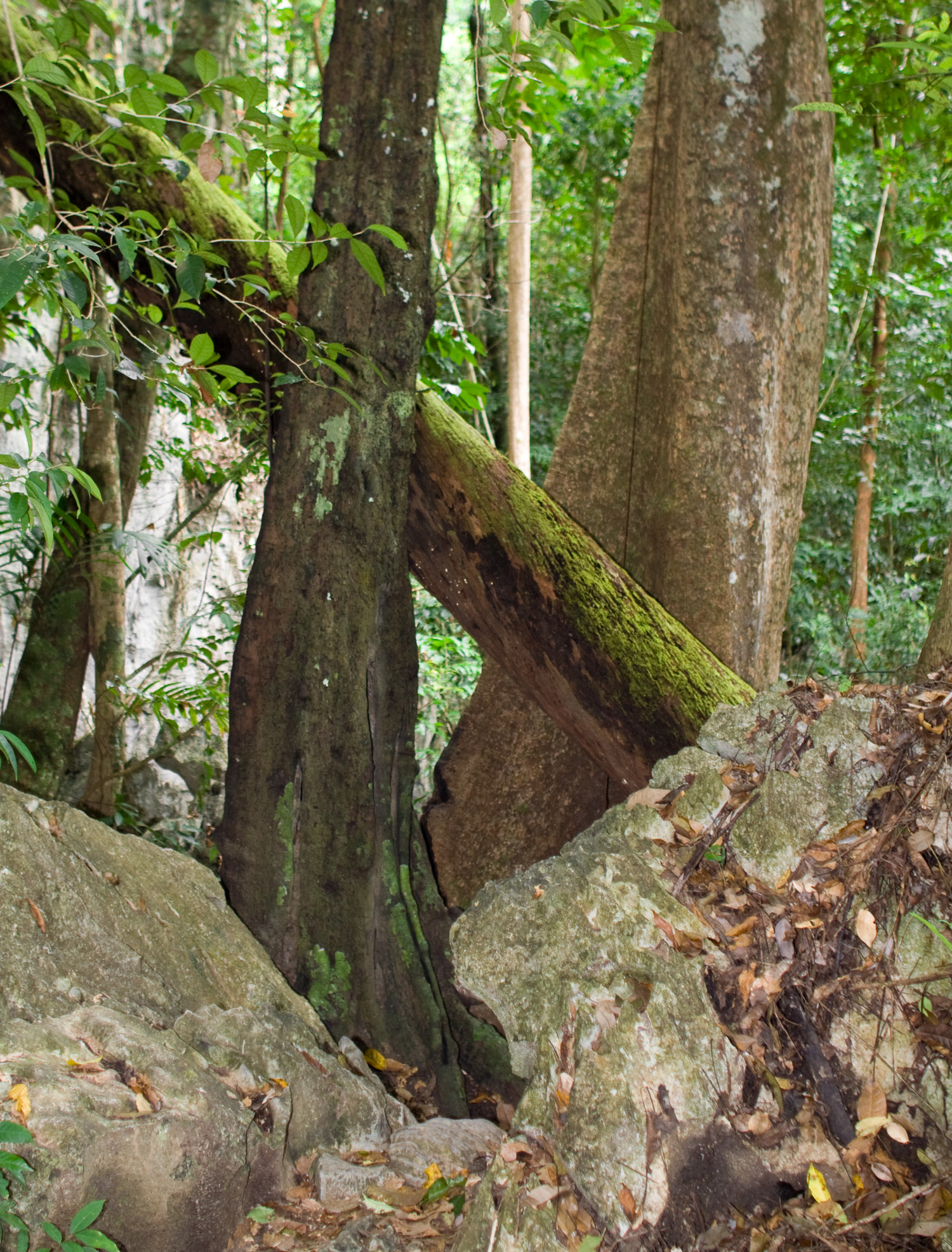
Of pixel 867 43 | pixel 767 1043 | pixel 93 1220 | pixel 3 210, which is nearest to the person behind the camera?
pixel 93 1220

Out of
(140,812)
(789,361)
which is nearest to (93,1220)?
(789,361)

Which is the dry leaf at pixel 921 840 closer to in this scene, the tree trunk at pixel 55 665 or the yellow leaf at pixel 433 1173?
the yellow leaf at pixel 433 1173

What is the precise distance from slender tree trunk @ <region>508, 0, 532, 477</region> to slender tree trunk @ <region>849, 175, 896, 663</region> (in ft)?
11.5

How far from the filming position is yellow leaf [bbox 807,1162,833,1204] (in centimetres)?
186

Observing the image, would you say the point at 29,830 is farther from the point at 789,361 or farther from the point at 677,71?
the point at 677,71

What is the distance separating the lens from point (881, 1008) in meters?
1.98

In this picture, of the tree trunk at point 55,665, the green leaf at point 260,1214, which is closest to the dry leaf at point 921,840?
the green leaf at point 260,1214

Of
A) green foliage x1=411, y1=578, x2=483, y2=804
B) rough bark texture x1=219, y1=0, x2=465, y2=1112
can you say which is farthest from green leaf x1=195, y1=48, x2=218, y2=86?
green foliage x1=411, y1=578, x2=483, y2=804

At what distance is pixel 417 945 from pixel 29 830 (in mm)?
1293

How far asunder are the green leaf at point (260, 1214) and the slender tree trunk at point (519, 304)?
6302 millimetres

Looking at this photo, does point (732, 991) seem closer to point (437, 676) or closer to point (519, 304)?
point (437, 676)

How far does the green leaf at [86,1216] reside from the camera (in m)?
1.76

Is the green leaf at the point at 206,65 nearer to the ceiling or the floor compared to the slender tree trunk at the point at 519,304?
nearer to the floor

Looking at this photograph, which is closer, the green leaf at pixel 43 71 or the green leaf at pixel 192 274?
the green leaf at pixel 43 71
